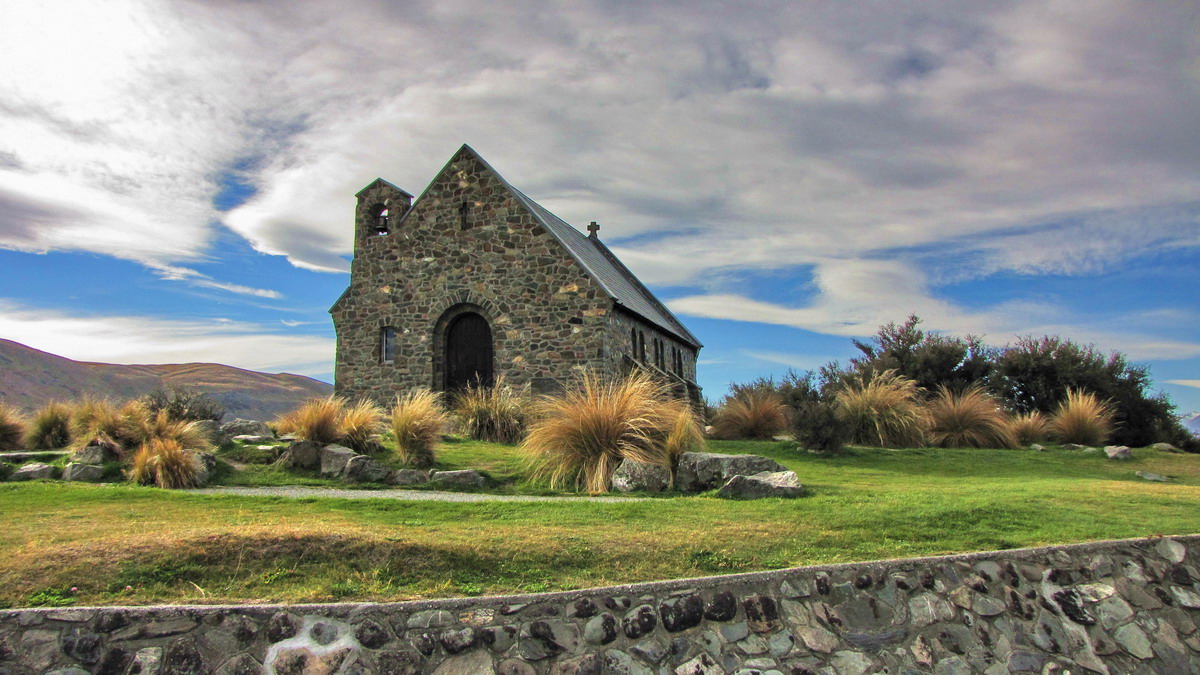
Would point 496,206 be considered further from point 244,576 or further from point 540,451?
point 244,576

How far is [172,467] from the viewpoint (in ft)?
38.4

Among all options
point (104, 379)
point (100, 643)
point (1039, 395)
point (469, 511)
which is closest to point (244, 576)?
point (100, 643)

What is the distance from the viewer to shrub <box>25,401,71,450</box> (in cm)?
1544

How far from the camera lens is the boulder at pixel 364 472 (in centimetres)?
1260

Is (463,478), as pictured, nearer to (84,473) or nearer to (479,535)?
(479,535)

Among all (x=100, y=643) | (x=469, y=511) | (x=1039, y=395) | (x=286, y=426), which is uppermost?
(x=1039, y=395)

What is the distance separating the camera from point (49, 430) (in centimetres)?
1559

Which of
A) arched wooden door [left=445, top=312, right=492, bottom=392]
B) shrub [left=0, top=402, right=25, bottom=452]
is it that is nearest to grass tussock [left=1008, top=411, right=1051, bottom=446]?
arched wooden door [left=445, top=312, right=492, bottom=392]

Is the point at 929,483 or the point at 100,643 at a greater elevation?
the point at 929,483

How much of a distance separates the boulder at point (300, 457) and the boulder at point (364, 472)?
37.6 inches

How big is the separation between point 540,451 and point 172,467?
5.66m

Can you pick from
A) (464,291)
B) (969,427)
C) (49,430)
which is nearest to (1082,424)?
(969,427)

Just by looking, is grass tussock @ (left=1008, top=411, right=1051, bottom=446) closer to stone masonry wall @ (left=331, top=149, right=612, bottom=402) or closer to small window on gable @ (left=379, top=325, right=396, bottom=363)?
stone masonry wall @ (left=331, top=149, right=612, bottom=402)

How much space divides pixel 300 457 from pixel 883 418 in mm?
12805
